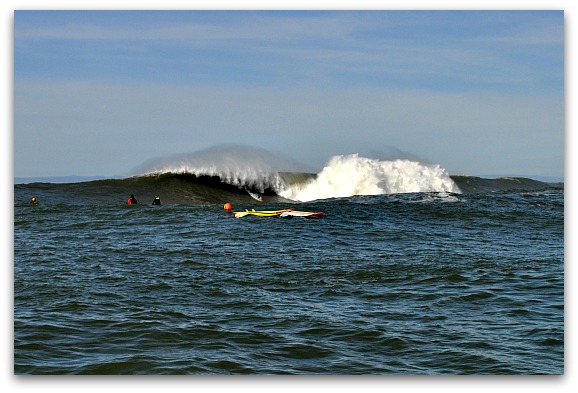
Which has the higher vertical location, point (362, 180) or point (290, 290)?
point (362, 180)

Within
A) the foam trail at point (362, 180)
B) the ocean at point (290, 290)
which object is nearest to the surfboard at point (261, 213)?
the ocean at point (290, 290)

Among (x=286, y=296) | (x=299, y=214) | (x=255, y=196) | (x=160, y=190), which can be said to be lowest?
(x=286, y=296)

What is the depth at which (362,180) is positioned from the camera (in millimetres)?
33156

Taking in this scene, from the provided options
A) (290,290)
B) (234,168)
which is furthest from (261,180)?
(290,290)

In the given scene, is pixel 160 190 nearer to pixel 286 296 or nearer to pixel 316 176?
pixel 316 176

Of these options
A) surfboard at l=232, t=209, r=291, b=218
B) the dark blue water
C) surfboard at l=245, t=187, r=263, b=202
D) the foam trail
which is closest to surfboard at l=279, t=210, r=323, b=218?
surfboard at l=232, t=209, r=291, b=218

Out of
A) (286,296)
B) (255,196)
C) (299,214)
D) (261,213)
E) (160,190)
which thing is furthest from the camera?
(255,196)

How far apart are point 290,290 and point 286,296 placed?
44 cm

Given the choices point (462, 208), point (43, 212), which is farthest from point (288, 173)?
point (43, 212)

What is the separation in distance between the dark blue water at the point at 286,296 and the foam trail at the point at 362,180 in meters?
12.9

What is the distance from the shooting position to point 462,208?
22797mm

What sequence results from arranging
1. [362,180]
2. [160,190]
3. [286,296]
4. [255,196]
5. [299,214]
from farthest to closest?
[362,180]
[255,196]
[160,190]
[299,214]
[286,296]

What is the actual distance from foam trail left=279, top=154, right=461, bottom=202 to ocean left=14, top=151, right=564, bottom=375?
9.45 m
